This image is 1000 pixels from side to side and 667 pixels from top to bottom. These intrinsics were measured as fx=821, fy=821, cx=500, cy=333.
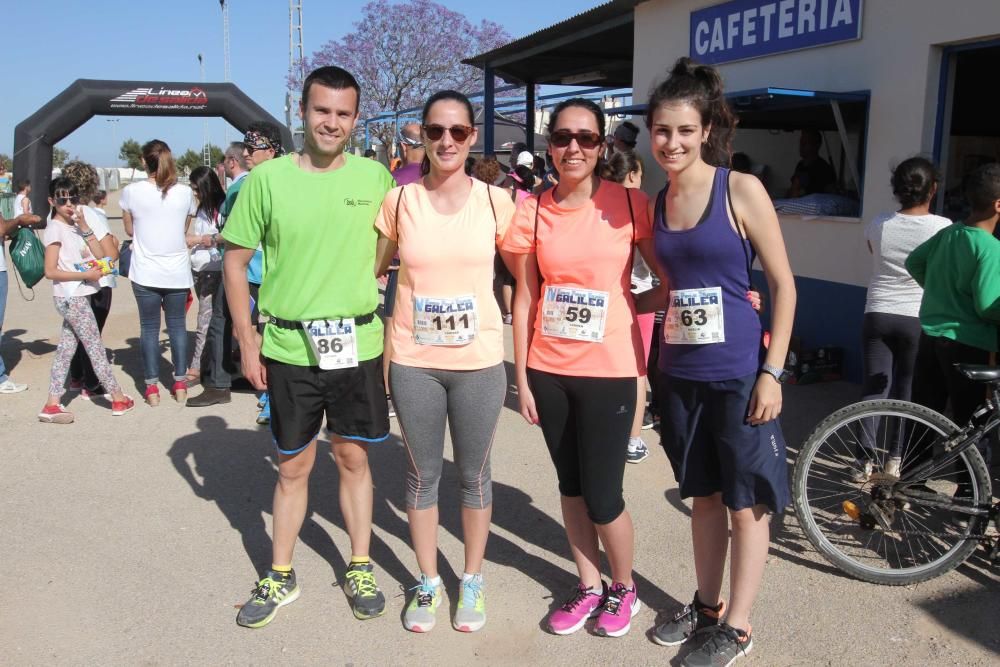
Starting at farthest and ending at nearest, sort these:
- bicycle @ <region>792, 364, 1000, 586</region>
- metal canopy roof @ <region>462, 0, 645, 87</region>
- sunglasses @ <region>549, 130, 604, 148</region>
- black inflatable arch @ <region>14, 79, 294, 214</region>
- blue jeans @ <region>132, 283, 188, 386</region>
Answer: black inflatable arch @ <region>14, 79, 294, 214</region>, metal canopy roof @ <region>462, 0, 645, 87</region>, blue jeans @ <region>132, 283, 188, 386</region>, bicycle @ <region>792, 364, 1000, 586</region>, sunglasses @ <region>549, 130, 604, 148</region>

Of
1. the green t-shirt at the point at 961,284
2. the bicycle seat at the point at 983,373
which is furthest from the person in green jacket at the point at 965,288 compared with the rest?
the bicycle seat at the point at 983,373

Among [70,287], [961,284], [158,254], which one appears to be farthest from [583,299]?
[70,287]

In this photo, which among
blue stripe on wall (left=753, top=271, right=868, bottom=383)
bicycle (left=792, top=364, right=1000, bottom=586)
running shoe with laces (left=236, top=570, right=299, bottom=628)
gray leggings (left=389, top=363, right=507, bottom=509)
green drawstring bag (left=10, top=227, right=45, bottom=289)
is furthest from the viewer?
blue stripe on wall (left=753, top=271, right=868, bottom=383)

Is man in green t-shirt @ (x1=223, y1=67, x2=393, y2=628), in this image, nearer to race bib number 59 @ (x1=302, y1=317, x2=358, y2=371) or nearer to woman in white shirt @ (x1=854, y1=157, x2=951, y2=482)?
race bib number 59 @ (x1=302, y1=317, x2=358, y2=371)

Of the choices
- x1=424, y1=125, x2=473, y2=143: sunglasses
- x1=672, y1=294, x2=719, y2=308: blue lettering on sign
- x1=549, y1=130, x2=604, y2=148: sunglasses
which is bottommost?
x1=672, y1=294, x2=719, y2=308: blue lettering on sign

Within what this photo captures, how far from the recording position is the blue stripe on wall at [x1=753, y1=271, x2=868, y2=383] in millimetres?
6828

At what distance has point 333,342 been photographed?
3033 millimetres

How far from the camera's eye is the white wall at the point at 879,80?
6.10m

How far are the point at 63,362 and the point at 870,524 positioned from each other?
525cm

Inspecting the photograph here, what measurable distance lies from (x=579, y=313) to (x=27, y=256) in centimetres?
560

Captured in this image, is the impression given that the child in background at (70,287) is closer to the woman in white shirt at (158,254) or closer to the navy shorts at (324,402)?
the woman in white shirt at (158,254)

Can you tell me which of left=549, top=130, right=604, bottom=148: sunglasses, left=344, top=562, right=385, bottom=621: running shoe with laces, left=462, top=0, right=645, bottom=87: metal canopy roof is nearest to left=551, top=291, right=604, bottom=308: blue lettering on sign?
left=549, top=130, right=604, bottom=148: sunglasses

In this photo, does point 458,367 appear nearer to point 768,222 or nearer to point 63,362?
point 768,222

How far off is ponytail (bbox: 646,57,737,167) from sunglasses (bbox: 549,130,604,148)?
7.3 inches
